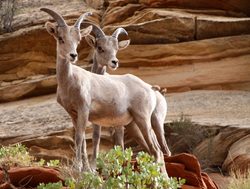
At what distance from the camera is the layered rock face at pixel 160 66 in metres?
14.4

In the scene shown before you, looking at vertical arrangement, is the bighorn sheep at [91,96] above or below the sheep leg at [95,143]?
above

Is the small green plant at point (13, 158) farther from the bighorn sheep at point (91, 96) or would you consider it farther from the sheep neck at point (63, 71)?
the sheep neck at point (63, 71)

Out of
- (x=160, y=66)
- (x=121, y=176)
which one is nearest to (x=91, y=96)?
(x=121, y=176)

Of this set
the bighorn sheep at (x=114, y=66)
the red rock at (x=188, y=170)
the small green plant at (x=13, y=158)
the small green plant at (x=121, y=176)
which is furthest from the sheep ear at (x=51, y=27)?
the red rock at (x=188, y=170)

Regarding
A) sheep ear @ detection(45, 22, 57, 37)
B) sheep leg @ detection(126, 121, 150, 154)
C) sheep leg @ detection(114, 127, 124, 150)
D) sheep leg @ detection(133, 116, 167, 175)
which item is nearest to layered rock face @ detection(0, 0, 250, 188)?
sheep leg @ detection(126, 121, 150, 154)

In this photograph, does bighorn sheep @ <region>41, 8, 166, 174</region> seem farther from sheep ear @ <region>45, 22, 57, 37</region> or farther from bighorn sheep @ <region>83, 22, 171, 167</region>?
bighorn sheep @ <region>83, 22, 171, 167</region>

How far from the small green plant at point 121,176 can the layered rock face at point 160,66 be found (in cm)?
571

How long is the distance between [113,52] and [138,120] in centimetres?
121

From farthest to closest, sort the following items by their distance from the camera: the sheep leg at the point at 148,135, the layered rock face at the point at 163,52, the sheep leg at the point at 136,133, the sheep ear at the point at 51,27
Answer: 1. the layered rock face at the point at 163,52
2. the sheep leg at the point at 136,133
3. the sheep leg at the point at 148,135
4. the sheep ear at the point at 51,27

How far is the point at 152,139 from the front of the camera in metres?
9.73

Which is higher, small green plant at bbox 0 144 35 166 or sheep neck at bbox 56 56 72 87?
sheep neck at bbox 56 56 72 87

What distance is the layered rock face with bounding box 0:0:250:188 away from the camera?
14422mm

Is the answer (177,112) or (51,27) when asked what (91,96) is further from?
(177,112)

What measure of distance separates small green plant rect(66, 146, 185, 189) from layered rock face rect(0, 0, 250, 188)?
571 centimetres
